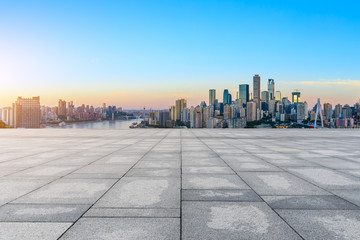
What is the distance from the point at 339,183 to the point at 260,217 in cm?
379

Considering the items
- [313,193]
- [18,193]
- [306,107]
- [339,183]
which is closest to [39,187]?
[18,193]

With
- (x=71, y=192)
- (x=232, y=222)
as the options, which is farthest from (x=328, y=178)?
(x=71, y=192)

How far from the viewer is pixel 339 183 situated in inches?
269

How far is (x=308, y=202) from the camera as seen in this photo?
5250mm

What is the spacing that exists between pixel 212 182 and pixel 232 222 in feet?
8.33

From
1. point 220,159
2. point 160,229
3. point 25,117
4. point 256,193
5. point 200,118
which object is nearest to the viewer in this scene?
point 160,229

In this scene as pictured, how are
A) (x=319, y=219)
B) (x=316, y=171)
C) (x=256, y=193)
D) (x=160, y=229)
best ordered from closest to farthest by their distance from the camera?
(x=160, y=229) → (x=319, y=219) → (x=256, y=193) → (x=316, y=171)

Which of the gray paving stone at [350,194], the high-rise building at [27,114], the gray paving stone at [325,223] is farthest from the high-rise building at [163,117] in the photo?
the gray paving stone at [325,223]

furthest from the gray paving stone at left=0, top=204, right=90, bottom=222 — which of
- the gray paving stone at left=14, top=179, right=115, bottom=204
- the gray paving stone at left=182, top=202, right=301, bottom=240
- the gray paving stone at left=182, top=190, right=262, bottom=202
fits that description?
the gray paving stone at left=182, top=190, right=262, bottom=202

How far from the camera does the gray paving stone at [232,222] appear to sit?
149 inches

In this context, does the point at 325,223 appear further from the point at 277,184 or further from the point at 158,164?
the point at 158,164

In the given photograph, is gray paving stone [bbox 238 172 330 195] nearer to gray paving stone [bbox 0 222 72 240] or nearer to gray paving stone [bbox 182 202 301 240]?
gray paving stone [bbox 182 202 301 240]

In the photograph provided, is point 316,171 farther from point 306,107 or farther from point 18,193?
point 306,107

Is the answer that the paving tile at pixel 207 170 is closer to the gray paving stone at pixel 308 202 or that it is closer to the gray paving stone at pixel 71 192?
the gray paving stone at pixel 71 192
